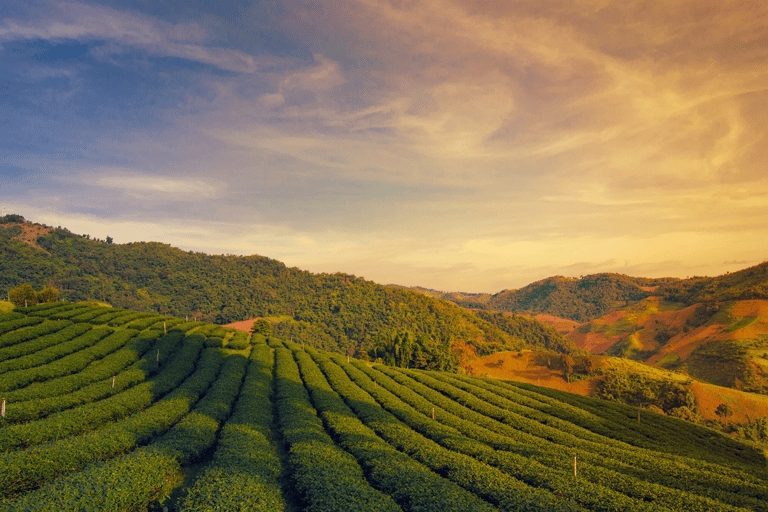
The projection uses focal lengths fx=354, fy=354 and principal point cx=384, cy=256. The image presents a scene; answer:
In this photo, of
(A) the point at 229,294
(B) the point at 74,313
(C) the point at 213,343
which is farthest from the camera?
(A) the point at 229,294

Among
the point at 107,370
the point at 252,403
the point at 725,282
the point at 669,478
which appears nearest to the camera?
the point at 669,478

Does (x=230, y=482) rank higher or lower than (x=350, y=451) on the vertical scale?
higher

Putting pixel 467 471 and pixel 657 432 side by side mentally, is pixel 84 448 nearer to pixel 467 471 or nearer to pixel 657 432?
pixel 467 471

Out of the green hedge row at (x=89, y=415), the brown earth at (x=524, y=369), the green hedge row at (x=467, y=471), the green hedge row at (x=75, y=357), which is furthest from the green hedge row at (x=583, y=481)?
the brown earth at (x=524, y=369)

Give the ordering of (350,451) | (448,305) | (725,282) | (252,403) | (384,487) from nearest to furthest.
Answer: (384,487) → (350,451) → (252,403) → (725,282) → (448,305)

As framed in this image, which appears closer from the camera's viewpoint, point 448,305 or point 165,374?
point 165,374

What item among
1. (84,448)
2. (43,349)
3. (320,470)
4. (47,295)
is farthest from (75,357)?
(47,295)

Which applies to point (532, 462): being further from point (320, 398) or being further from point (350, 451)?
point (320, 398)

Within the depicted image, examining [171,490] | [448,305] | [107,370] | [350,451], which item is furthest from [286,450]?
[448,305]
